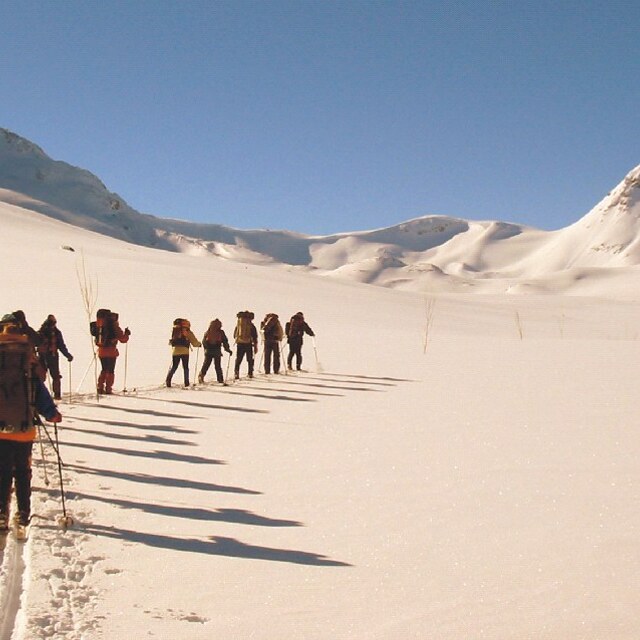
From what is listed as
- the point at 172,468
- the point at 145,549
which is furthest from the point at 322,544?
the point at 172,468

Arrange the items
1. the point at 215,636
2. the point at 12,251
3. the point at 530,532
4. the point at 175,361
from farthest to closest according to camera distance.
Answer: the point at 12,251
the point at 175,361
the point at 530,532
the point at 215,636

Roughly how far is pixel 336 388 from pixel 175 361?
300 cm

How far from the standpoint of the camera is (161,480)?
758cm

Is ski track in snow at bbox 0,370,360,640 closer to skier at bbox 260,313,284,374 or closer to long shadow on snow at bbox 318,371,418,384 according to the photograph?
skier at bbox 260,313,284,374

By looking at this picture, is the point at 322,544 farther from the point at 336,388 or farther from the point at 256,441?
the point at 336,388

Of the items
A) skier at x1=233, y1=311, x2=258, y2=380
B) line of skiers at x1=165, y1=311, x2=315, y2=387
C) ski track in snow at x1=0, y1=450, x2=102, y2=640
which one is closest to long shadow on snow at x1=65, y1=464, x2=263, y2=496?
ski track in snow at x1=0, y1=450, x2=102, y2=640

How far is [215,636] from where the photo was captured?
166 inches

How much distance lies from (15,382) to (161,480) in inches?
83.5

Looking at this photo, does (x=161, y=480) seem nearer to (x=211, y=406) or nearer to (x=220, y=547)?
(x=220, y=547)

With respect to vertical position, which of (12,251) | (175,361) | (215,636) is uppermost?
(12,251)

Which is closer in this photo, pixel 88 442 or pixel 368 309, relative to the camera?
pixel 88 442

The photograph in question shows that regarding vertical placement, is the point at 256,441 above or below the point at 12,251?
below

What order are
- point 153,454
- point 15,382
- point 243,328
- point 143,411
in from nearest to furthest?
point 15,382 < point 153,454 < point 143,411 < point 243,328

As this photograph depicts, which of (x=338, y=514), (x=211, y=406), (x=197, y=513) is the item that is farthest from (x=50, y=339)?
(x=338, y=514)
